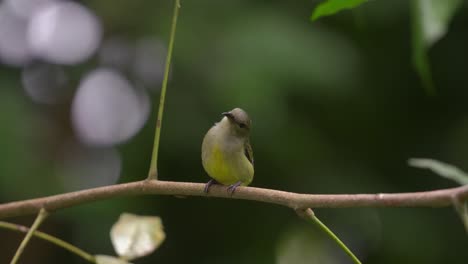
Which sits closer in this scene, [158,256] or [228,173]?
[228,173]

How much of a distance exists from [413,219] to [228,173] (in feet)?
4.48

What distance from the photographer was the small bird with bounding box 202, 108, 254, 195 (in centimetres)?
198

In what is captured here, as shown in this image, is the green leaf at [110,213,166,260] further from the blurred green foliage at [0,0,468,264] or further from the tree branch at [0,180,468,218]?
the blurred green foliage at [0,0,468,264]

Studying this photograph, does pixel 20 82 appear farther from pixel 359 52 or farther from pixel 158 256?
pixel 359 52

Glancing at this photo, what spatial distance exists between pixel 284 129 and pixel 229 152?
2.80 ft

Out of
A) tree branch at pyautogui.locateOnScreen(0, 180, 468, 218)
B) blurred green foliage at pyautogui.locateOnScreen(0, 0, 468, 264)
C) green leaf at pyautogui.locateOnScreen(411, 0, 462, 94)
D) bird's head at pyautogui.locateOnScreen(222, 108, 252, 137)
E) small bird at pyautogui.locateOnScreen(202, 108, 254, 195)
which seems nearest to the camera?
tree branch at pyautogui.locateOnScreen(0, 180, 468, 218)

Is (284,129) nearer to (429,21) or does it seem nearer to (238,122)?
(238,122)

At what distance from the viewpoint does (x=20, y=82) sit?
125 inches

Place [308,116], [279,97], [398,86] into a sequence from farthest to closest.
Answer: [398,86] → [308,116] → [279,97]

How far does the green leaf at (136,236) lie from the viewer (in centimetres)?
105

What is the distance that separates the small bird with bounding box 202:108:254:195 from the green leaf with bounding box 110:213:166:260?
792mm

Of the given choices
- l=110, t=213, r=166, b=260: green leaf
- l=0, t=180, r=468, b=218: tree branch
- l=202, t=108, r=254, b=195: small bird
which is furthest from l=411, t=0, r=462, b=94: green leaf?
l=202, t=108, r=254, b=195: small bird

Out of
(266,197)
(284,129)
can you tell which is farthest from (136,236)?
(284,129)

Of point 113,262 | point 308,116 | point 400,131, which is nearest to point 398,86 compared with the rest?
point 400,131
